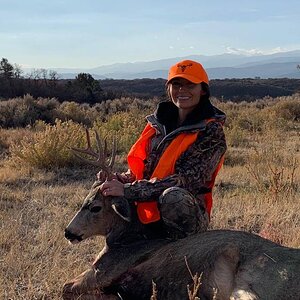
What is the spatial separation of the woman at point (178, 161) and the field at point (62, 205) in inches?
37.9

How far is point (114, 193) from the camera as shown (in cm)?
425

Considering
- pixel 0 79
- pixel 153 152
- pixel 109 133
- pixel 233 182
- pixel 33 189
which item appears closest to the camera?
pixel 153 152

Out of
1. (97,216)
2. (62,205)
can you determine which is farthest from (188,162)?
(62,205)

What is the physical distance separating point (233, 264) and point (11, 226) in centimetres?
312

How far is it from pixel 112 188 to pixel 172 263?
2.64ft

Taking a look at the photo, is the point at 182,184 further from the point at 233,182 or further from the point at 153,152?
the point at 233,182

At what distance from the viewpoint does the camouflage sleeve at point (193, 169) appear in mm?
4270

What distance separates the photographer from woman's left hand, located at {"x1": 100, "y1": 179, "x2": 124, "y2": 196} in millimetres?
4238

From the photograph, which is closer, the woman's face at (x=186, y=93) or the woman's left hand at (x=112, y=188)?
the woman's left hand at (x=112, y=188)

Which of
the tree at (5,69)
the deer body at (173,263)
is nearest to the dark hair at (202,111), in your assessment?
the deer body at (173,263)

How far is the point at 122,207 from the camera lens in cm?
428

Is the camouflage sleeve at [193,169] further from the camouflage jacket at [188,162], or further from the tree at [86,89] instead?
the tree at [86,89]

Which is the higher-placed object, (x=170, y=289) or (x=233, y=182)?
(x=170, y=289)

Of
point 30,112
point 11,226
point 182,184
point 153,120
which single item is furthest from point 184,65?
point 30,112
